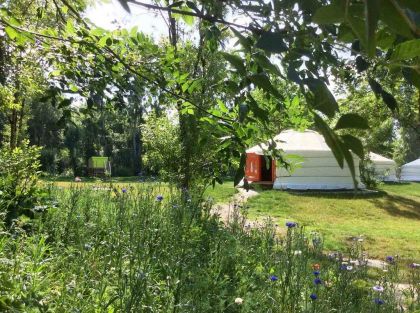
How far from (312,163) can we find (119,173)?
22.6m

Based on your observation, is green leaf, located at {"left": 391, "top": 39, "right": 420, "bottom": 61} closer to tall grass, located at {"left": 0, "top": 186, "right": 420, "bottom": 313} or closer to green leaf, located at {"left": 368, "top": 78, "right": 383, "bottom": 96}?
green leaf, located at {"left": 368, "top": 78, "right": 383, "bottom": 96}

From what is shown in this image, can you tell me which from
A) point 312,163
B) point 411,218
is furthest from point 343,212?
point 312,163

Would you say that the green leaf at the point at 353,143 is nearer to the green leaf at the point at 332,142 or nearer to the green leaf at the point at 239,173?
the green leaf at the point at 332,142

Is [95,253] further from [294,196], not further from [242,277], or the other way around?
[294,196]

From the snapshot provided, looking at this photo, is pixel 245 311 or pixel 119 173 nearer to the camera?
pixel 245 311

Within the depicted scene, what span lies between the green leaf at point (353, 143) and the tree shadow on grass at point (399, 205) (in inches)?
535

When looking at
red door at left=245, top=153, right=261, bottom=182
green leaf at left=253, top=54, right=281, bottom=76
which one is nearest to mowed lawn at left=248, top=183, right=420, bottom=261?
red door at left=245, top=153, right=261, bottom=182

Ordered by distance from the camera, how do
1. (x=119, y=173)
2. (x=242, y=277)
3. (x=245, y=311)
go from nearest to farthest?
(x=245, y=311)
(x=242, y=277)
(x=119, y=173)

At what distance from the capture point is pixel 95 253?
9.68 feet

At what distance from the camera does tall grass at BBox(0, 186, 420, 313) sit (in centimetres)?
215

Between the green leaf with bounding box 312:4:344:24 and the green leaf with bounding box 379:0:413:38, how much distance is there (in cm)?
4

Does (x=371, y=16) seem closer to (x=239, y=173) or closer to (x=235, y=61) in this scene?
(x=235, y=61)

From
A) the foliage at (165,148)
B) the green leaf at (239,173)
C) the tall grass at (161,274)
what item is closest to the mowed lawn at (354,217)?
the foliage at (165,148)

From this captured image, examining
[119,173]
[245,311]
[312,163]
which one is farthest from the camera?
[119,173]
